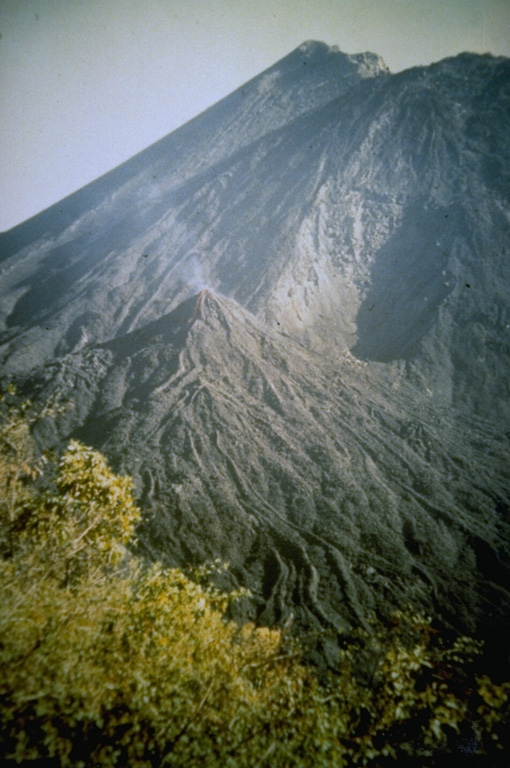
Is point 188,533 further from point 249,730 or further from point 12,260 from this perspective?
point 12,260

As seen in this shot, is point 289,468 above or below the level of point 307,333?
below

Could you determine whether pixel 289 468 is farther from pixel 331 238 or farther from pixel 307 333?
pixel 331 238

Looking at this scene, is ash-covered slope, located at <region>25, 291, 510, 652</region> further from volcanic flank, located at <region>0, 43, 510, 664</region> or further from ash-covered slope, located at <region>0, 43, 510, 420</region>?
ash-covered slope, located at <region>0, 43, 510, 420</region>

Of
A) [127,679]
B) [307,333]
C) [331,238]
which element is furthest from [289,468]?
[331,238]

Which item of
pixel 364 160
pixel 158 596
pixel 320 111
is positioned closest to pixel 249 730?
pixel 158 596

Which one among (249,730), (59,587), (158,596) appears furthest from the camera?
(158,596)

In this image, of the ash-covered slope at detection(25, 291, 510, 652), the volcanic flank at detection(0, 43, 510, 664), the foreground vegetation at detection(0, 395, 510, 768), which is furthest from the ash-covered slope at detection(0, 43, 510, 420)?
the foreground vegetation at detection(0, 395, 510, 768)

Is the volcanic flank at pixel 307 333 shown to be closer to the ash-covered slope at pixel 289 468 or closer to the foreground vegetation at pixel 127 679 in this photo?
the ash-covered slope at pixel 289 468
